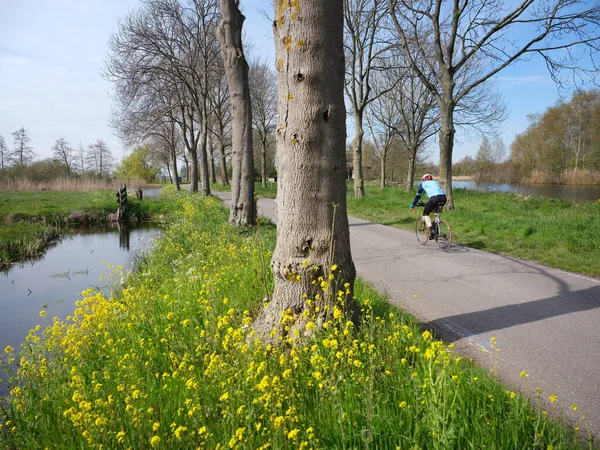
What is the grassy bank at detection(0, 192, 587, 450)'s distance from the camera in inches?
83.7

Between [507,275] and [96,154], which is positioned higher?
[96,154]

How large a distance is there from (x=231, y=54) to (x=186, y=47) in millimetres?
11733

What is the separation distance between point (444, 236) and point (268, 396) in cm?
744

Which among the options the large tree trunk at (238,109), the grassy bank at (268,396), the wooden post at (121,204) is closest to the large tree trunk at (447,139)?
the large tree trunk at (238,109)

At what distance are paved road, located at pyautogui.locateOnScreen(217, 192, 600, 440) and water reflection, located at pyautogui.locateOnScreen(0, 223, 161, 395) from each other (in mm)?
5587

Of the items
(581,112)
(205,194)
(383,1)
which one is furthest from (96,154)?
(581,112)

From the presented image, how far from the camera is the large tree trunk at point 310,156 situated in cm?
317

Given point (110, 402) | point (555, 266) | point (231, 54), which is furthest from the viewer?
point (231, 54)

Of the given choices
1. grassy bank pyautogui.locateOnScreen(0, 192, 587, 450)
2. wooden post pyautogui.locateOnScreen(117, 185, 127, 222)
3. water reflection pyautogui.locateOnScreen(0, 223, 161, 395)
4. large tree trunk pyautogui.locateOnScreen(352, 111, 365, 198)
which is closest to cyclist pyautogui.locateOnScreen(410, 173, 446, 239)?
grassy bank pyautogui.locateOnScreen(0, 192, 587, 450)

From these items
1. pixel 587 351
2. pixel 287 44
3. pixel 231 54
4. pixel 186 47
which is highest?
pixel 186 47

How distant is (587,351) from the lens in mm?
3576

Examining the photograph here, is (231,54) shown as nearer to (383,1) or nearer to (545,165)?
(383,1)

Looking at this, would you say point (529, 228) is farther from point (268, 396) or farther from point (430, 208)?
point (268, 396)

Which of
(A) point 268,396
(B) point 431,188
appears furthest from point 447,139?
(A) point 268,396
